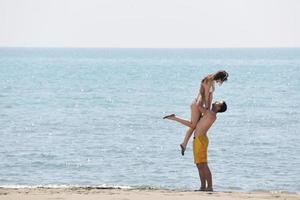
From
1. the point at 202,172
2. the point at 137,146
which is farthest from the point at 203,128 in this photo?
the point at 137,146

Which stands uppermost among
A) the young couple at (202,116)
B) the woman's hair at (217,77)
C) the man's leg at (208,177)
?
the woman's hair at (217,77)

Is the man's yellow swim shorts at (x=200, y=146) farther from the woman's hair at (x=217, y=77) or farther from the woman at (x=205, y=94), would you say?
the woman's hair at (x=217, y=77)

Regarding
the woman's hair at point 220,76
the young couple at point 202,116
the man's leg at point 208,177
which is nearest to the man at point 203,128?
the young couple at point 202,116

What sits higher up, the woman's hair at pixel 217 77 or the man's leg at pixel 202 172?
the woman's hair at pixel 217 77

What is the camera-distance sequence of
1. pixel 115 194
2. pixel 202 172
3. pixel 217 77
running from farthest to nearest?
pixel 202 172, pixel 217 77, pixel 115 194

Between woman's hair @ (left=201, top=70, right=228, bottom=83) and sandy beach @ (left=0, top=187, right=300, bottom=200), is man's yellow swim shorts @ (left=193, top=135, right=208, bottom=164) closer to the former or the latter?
sandy beach @ (left=0, top=187, right=300, bottom=200)

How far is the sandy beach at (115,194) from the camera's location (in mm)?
14117

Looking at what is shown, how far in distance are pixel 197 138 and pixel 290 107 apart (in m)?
30.3

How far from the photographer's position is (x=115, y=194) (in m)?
14.5

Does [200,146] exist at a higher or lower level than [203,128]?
lower

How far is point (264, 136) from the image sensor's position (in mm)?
31078

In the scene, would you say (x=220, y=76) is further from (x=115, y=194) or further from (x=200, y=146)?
(x=115, y=194)

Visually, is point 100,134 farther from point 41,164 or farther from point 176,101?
point 176,101

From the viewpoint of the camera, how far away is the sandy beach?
14.1 metres
